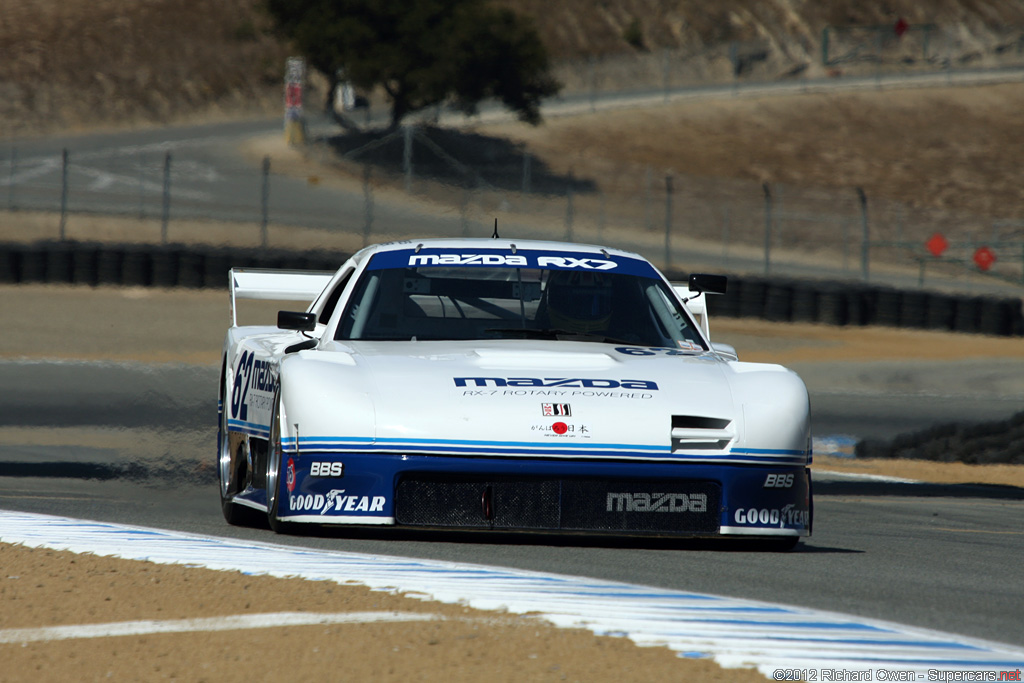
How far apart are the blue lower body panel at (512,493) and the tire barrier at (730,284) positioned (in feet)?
57.2

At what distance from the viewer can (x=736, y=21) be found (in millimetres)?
84938

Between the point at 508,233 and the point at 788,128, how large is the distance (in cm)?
2710

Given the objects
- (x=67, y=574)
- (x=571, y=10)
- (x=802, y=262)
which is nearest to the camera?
(x=67, y=574)

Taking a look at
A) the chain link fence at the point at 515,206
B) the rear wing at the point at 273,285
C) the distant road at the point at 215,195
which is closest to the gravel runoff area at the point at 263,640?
the rear wing at the point at 273,285

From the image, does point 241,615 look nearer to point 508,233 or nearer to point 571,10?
point 508,233

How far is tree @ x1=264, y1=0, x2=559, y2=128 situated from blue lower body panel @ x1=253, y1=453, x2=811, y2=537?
142ft

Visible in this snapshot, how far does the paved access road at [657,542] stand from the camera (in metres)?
4.98

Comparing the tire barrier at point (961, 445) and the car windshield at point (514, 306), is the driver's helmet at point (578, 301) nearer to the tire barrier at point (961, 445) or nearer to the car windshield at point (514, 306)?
the car windshield at point (514, 306)

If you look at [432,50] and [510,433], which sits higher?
[432,50]

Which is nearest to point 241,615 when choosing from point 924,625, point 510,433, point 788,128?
point 510,433

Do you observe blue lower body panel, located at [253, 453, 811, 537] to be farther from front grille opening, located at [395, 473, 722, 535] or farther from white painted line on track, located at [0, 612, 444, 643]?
white painted line on track, located at [0, 612, 444, 643]

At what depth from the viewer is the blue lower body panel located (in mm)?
5262

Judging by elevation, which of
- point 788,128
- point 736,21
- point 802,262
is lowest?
point 802,262

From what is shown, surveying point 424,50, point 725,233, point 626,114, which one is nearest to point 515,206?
point 725,233
